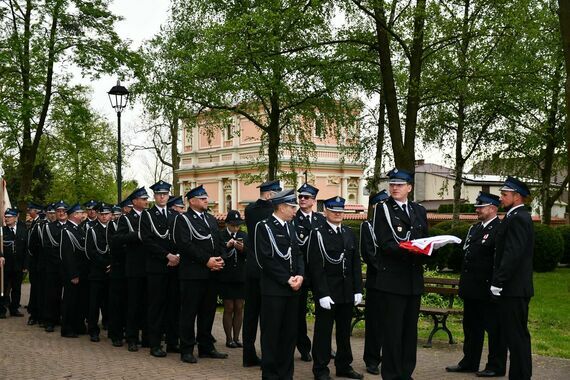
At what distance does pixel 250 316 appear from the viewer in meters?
9.84

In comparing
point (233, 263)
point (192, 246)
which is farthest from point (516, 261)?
point (233, 263)

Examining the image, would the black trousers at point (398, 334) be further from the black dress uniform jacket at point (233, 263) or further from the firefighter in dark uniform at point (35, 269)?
the firefighter in dark uniform at point (35, 269)

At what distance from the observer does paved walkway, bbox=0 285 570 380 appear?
9.05 metres

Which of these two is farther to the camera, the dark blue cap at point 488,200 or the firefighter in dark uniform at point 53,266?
the firefighter in dark uniform at point 53,266

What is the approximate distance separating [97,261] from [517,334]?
23.7 feet

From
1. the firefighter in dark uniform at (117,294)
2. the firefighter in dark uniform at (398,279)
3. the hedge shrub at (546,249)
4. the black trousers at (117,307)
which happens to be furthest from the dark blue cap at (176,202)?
the hedge shrub at (546,249)

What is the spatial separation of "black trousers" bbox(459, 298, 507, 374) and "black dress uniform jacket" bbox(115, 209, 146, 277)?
494 centimetres

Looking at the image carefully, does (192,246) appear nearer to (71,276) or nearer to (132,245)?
(132,245)

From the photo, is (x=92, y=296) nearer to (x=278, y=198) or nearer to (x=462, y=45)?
(x=278, y=198)

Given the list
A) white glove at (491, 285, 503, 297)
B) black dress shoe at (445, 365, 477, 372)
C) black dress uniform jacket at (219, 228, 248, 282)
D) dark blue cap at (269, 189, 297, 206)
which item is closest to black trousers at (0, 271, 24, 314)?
black dress uniform jacket at (219, 228, 248, 282)

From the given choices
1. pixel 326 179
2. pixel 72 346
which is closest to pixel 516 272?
pixel 72 346

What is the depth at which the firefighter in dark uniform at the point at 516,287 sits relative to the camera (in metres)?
8.02

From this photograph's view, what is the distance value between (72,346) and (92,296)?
1.12m

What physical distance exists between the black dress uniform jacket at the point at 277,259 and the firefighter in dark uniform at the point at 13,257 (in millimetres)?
8992
